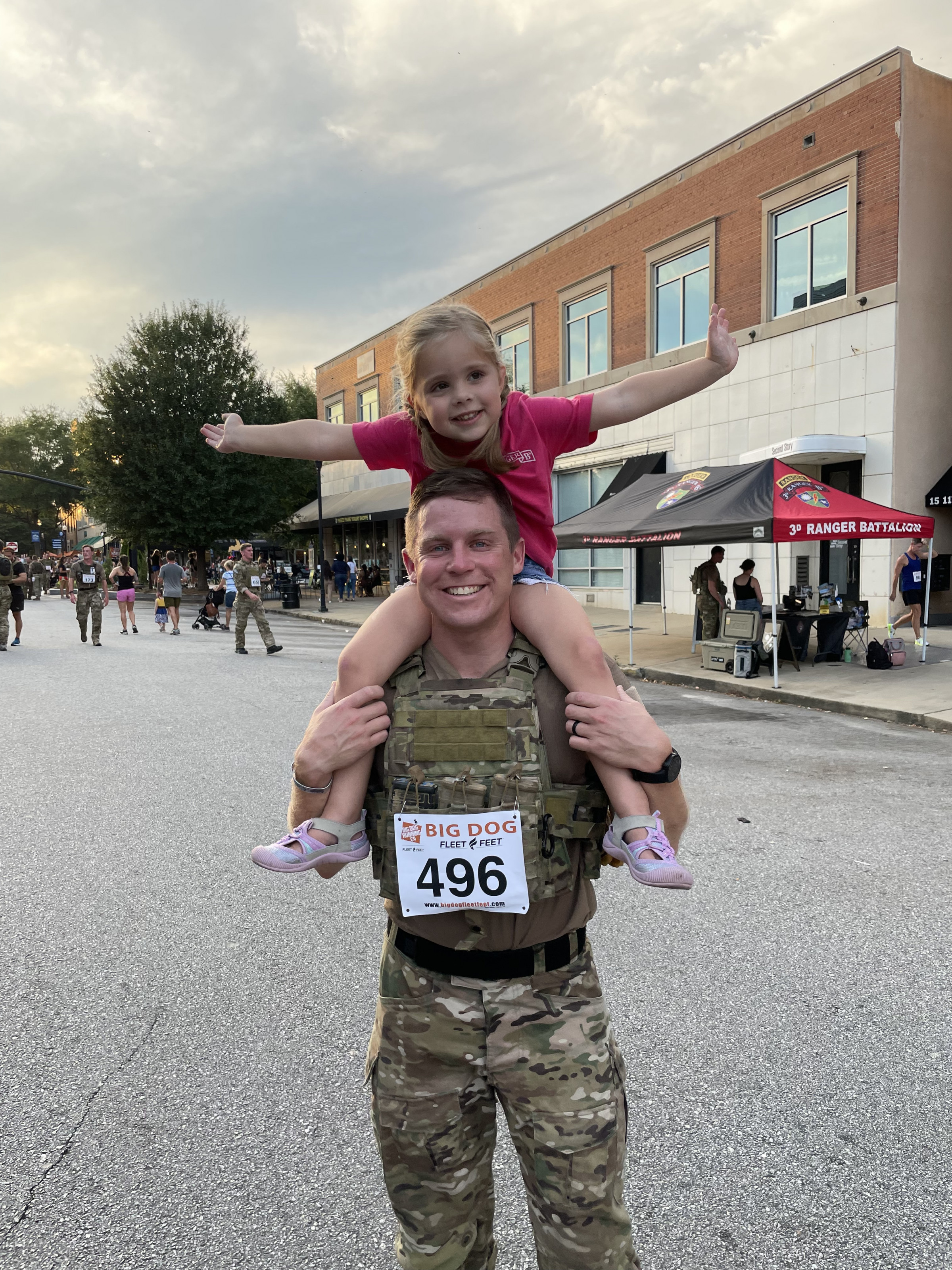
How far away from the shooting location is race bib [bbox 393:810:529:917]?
1.70m

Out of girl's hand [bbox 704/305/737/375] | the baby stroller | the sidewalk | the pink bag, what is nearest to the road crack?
girl's hand [bbox 704/305/737/375]

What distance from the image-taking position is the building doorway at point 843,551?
18.2m

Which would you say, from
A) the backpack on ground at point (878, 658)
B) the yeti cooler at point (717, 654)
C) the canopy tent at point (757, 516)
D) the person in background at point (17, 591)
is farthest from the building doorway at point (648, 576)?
the person in background at point (17, 591)

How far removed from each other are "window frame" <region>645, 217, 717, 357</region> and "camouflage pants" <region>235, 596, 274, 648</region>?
42.7 ft

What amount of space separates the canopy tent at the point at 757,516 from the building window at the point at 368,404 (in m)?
25.6

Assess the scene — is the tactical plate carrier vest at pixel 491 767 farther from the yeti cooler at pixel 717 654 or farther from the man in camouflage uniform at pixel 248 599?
the man in camouflage uniform at pixel 248 599

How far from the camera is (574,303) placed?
25656 millimetres

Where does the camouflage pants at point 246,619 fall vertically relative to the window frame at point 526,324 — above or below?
below

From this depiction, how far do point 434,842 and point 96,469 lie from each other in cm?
3611

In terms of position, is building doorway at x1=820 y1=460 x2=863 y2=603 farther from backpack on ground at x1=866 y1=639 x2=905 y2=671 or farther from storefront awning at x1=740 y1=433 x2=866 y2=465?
backpack on ground at x1=866 y1=639 x2=905 y2=671

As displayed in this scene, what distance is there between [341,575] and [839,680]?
24.3 metres

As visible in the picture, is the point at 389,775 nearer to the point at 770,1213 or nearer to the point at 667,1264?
the point at 667,1264

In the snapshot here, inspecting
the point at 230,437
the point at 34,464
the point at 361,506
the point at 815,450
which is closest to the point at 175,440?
the point at 361,506

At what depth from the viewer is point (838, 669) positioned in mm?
13031
